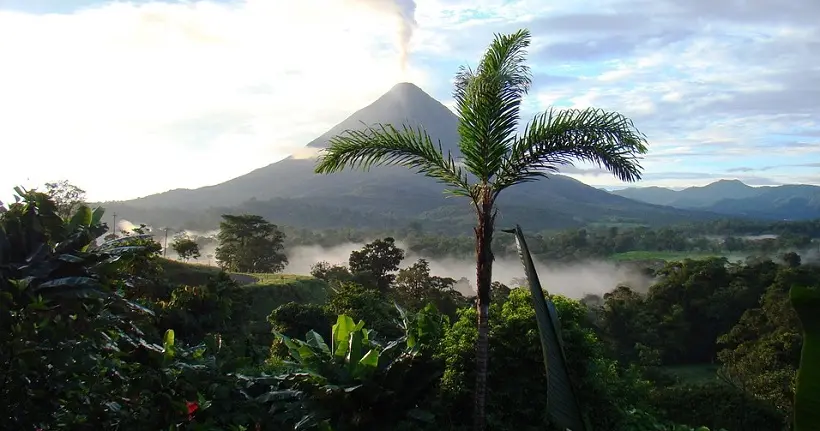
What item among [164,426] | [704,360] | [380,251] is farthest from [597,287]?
[164,426]

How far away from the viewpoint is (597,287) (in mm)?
79688

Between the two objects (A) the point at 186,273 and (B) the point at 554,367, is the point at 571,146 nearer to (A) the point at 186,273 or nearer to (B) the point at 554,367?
(B) the point at 554,367

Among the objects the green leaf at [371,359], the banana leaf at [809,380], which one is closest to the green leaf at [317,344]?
→ the green leaf at [371,359]

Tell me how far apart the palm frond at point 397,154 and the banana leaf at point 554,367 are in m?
3.89

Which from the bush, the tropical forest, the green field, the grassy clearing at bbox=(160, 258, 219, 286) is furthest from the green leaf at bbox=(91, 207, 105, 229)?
the grassy clearing at bbox=(160, 258, 219, 286)

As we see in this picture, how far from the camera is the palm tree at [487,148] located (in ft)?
19.3

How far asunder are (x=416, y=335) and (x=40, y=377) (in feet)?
16.3

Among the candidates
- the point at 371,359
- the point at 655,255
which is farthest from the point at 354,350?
the point at 655,255

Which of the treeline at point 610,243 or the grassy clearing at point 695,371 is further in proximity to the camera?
the treeline at point 610,243

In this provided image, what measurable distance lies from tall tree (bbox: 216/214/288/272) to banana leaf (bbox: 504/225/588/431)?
45.0 metres

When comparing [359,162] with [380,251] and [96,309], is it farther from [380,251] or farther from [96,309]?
[380,251]

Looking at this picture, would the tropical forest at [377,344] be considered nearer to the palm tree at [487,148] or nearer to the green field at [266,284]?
the palm tree at [487,148]

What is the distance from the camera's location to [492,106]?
6117mm

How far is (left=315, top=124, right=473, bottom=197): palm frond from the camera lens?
6.42m
